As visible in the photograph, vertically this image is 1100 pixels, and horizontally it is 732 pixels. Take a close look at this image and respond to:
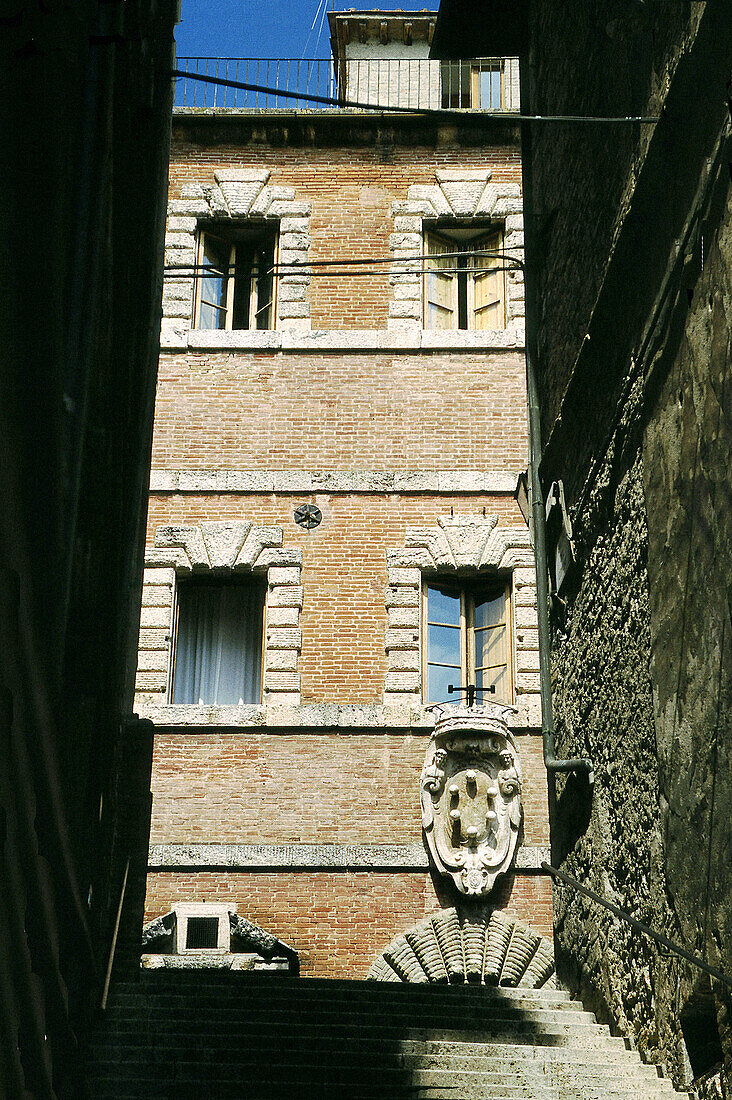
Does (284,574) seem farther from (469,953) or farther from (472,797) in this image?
(469,953)

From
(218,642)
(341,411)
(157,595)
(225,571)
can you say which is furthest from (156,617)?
(341,411)

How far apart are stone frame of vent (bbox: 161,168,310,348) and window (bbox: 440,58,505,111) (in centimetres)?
278

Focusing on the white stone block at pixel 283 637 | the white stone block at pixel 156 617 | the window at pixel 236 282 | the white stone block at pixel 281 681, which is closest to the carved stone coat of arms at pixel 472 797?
the white stone block at pixel 281 681

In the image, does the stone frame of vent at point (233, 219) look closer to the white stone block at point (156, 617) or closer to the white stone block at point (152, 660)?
the white stone block at point (156, 617)

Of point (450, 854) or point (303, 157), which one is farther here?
point (303, 157)

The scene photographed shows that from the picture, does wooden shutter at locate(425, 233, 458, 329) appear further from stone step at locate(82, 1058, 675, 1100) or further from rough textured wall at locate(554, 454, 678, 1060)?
stone step at locate(82, 1058, 675, 1100)

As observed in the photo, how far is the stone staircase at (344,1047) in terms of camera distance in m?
6.32

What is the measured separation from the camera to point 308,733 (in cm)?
1248

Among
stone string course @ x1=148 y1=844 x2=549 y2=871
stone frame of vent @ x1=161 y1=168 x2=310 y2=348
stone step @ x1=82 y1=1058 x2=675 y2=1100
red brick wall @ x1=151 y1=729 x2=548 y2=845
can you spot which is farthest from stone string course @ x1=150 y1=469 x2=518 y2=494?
stone step @ x1=82 y1=1058 x2=675 y2=1100

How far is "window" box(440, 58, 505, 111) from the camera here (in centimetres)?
1639

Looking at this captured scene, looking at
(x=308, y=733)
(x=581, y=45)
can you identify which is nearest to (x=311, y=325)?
(x=308, y=733)

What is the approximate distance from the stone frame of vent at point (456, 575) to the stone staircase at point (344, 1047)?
4.66m

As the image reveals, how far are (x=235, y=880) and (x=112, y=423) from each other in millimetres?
5474

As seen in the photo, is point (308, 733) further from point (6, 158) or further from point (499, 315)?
point (6, 158)
